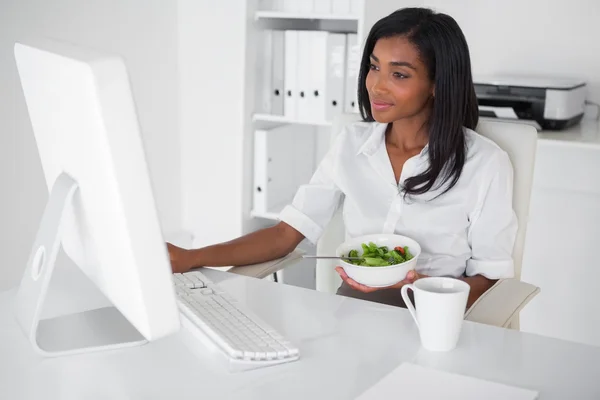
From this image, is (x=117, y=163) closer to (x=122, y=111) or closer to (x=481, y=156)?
(x=122, y=111)

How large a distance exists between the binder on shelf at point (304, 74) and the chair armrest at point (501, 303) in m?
1.48

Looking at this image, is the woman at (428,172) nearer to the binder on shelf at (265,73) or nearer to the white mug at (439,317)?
the white mug at (439,317)

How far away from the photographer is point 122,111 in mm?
862

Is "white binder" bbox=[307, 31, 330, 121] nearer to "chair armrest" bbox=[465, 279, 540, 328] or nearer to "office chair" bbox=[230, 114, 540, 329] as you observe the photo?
"office chair" bbox=[230, 114, 540, 329]

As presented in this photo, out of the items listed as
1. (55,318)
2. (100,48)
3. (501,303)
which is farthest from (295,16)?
(55,318)

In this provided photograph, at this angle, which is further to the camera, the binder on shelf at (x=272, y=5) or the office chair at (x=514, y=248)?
the binder on shelf at (x=272, y=5)

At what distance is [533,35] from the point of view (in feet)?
9.39

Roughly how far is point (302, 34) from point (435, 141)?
1.25m

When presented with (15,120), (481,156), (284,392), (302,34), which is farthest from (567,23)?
(284,392)

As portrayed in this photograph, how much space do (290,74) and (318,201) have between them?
1.13m

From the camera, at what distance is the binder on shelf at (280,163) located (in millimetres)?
2986

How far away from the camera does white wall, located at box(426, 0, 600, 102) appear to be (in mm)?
2771

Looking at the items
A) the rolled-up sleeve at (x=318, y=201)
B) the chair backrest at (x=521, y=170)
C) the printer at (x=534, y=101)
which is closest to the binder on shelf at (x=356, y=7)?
the printer at (x=534, y=101)

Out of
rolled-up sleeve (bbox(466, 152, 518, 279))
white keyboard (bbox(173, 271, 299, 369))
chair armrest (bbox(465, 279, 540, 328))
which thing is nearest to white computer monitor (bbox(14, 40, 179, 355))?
white keyboard (bbox(173, 271, 299, 369))
